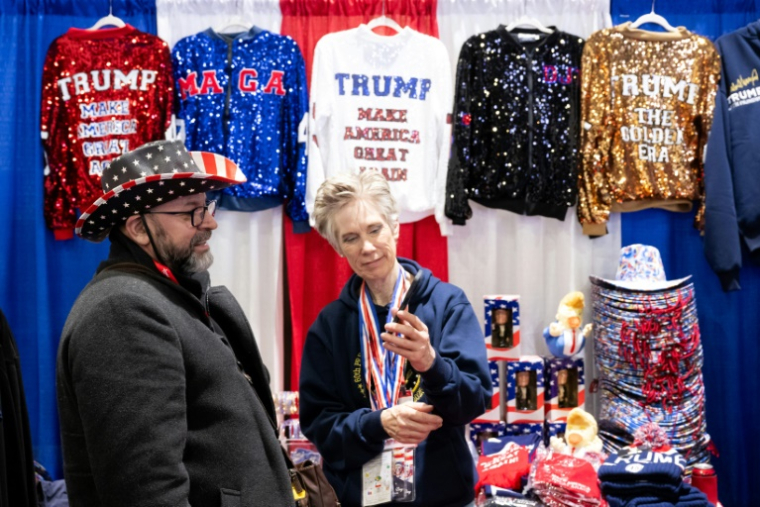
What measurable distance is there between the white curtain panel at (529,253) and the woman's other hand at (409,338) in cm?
225

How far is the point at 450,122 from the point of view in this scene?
3.89 m

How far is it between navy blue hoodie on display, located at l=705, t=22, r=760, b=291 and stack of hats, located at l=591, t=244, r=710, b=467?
0.35 meters

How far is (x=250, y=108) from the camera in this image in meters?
3.85

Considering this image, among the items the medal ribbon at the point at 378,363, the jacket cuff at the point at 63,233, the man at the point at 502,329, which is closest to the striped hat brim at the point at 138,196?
the medal ribbon at the point at 378,363

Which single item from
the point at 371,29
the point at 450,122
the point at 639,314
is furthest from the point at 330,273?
the point at 639,314

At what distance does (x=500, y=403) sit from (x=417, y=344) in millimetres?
2045

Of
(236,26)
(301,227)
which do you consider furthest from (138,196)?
(236,26)

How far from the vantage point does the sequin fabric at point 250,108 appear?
151 inches

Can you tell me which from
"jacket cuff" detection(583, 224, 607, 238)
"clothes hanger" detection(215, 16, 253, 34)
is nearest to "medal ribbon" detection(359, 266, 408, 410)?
"jacket cuff" detection(583, 224, 607, 238)

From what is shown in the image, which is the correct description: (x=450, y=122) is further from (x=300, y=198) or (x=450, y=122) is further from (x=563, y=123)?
(x=300, y=198)

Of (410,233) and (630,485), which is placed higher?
(410,233)

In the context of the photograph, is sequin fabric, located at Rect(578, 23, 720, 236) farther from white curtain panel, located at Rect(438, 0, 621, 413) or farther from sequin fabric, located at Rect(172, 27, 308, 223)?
sequin fabric, located at Rect(172, 27, 308, 223)

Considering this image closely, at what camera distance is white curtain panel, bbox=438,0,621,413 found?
4.02 meters

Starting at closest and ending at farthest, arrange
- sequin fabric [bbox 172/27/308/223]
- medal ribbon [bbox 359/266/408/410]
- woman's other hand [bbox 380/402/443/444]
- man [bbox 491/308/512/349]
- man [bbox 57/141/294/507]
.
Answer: man [bbox 57/141/294/507] → woman's other hand [bbox 380/402/443/444] → medal ribbon [bbox 359/266/408/410] → man [bbox 491/308/512/349] → sequin fabric [bbox 172/27/308/223]
